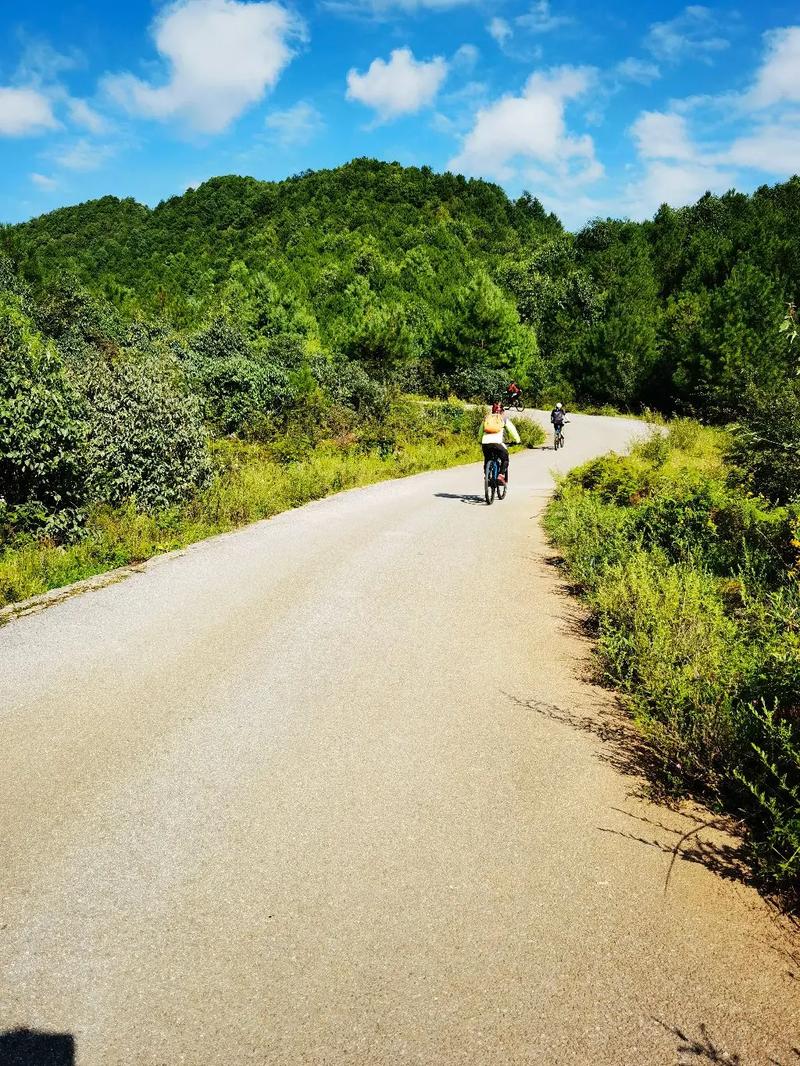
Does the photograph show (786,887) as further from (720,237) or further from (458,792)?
(720,237)

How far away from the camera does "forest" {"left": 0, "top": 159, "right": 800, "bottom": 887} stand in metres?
5.15

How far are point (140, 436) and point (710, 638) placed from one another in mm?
9054

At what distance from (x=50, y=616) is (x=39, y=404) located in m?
3.49

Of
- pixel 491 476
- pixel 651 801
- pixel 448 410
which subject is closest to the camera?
pixel 651 801

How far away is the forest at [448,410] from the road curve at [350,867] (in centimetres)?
66

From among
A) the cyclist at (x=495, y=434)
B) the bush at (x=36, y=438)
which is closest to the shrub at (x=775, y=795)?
the bush at (x=36, y=438)

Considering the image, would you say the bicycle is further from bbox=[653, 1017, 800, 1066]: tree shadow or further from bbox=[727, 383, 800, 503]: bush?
bbox=[653, 1017, 800, 1066]: tree shadow

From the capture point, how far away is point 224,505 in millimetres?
10930

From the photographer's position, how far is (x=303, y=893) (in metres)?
3.10

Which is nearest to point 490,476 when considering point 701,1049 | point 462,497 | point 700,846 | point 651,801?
point 462,497

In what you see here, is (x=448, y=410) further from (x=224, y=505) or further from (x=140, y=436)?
(x=140, y=436)

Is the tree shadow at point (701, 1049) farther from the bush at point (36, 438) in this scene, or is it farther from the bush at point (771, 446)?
the bush at point (36, 438)

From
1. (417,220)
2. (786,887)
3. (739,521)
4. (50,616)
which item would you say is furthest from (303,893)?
(417,220)

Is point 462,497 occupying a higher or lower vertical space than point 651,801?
higher
